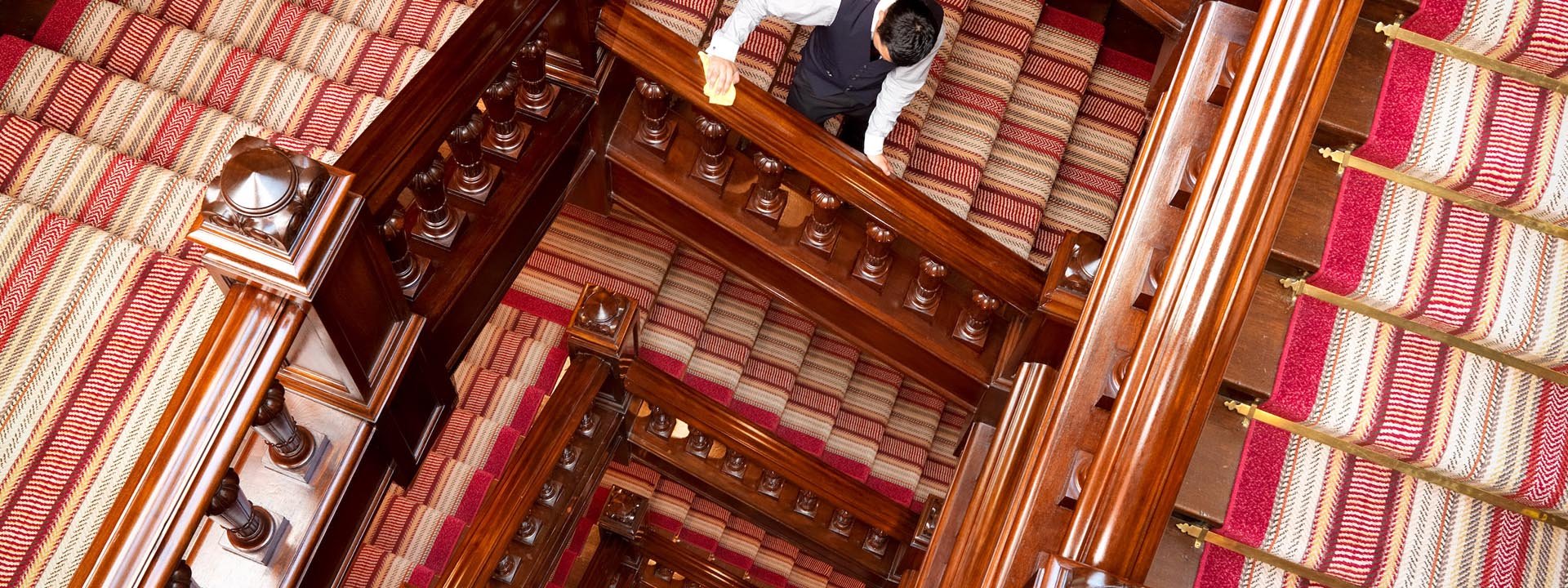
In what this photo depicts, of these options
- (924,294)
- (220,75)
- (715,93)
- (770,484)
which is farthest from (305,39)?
(770,484)

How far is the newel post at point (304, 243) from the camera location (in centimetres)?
175

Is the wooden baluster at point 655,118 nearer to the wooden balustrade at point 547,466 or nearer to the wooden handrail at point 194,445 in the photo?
the wooden balustrade at point 547,466

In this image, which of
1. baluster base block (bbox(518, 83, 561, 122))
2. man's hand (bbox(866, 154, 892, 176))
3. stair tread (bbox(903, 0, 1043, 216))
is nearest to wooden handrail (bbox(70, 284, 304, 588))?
baluster base block (bbox(518, 83, 561, 122))

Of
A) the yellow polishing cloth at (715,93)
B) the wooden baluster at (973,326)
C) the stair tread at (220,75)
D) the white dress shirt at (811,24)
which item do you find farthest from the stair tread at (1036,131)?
the stair tread at (220,75)

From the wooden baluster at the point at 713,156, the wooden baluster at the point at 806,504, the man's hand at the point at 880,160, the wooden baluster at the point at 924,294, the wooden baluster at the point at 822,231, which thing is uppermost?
the man's hand at the point at 880,160

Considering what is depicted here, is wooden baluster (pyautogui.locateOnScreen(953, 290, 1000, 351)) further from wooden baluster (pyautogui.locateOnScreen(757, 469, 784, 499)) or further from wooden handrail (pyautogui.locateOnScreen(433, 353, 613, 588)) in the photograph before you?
wooden baluster (pyautogui.locateOnScreen(757, 469, 784, 499))

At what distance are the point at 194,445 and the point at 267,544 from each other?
67 cm

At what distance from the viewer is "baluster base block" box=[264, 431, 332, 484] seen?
7.88 ft

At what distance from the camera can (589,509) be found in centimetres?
548

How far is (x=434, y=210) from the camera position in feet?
8.34

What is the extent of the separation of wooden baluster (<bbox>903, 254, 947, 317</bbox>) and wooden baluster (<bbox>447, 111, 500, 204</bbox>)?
1.28 metres

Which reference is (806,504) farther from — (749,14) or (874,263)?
(749,14)

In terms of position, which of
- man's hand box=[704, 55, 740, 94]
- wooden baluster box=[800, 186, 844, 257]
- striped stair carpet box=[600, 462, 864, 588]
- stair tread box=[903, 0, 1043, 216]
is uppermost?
stair tread box=[903, 0, 1043, 216]

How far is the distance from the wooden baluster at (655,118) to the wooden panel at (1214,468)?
1692 millimetres
